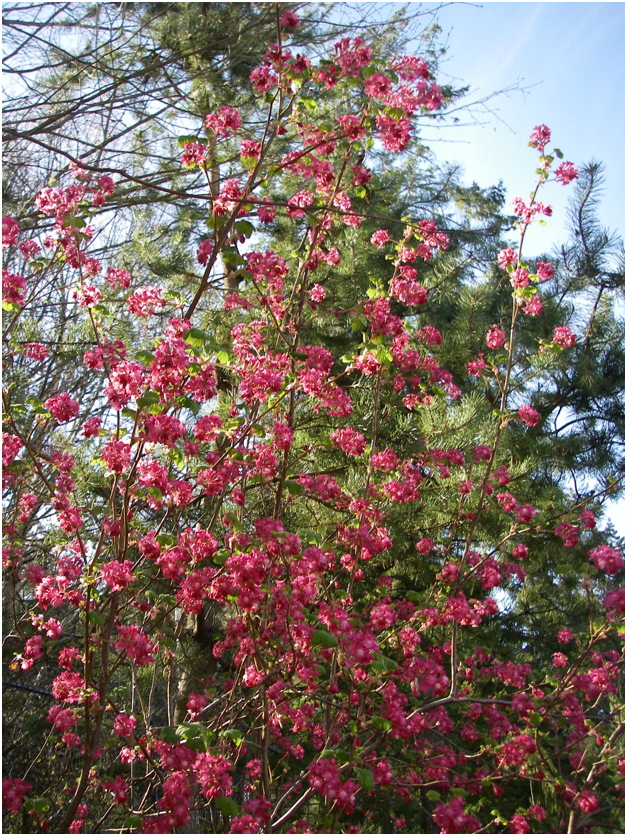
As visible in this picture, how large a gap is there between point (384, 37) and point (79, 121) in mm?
2309

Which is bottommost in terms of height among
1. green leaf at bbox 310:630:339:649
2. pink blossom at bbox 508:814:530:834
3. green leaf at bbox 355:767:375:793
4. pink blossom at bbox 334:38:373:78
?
pink blossom at bbox 508:814:530:834

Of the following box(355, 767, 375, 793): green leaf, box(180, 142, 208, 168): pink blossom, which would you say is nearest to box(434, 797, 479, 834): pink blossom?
box(355, 767, 375, 793): green leaf

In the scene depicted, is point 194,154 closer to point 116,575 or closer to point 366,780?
point 116,575

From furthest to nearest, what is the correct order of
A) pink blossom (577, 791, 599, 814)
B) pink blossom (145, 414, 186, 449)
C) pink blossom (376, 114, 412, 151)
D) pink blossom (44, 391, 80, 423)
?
pink blossom (577, 791, 599, 814) → pink blossom (376, 114, 412, 151) → pink blossom (44, 391, 80, 423) → pink blossom (145, 414, 186, 449)

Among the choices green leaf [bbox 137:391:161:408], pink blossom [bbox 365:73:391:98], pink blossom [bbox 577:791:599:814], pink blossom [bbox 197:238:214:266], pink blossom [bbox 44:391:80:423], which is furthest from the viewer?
pink blossom [bbox 577:791:599:814]

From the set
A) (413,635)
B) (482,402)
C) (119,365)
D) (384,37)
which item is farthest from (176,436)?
(482,402)

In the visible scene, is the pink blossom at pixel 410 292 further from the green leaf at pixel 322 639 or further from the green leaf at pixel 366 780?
the green leaf at pixel 366 780

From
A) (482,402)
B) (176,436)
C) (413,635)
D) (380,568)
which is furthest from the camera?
(380,568)

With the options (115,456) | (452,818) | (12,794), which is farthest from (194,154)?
(452,818)

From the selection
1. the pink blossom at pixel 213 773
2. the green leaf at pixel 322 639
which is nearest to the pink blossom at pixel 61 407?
the green leaf at pixel 322 639

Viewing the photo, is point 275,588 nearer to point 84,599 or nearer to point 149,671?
point 84,599

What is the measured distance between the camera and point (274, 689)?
2213 millimetres

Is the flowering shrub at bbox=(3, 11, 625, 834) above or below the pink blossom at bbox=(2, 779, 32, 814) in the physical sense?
above

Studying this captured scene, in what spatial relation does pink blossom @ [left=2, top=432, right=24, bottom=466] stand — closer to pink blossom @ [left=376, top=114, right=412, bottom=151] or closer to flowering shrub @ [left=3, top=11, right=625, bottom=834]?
flowering shrub @ [left=3, top=11, right=625, bottom=834]
